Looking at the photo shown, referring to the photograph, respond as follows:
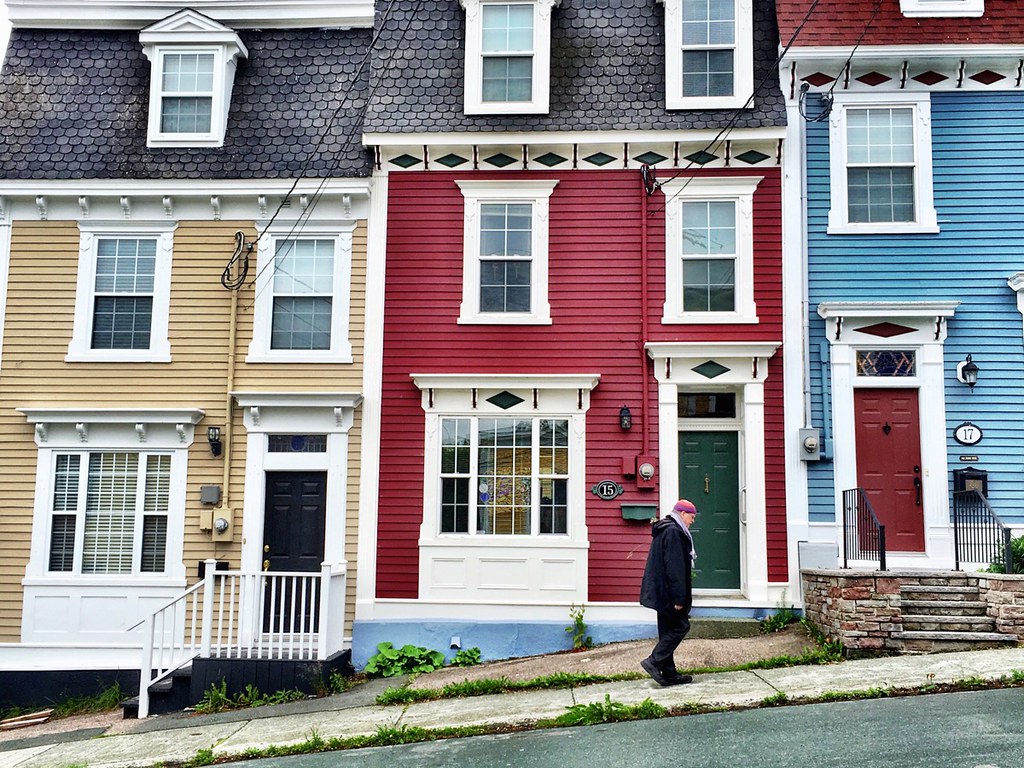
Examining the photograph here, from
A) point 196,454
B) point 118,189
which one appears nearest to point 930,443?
point 196,454

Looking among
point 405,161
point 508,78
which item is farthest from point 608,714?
A: point 508,78

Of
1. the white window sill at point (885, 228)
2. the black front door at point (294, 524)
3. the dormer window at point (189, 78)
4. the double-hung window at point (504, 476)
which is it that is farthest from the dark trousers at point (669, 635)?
the dormer window at point (189, 78)

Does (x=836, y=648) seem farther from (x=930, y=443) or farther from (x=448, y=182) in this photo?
(x=448, y=182)

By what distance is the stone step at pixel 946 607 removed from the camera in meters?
9.81

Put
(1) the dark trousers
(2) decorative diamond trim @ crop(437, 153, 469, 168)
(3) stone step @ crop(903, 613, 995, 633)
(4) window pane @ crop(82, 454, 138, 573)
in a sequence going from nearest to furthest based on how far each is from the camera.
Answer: (1) the dark trousers → (3) stone step @ crop(903, 613, 995, 633) → (4) window pane @ crop(82, 454, 138, 573) → (2) decorative diamond trim @ crop(437, 153, 469, 168)

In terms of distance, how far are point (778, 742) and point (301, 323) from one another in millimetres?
8076

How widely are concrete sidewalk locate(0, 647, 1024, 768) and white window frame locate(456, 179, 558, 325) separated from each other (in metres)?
4.86

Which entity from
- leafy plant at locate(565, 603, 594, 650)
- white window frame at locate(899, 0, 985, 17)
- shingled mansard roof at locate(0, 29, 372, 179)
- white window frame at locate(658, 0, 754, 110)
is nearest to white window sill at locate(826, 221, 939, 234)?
white window frame at locate(658, 0, 754, 110)

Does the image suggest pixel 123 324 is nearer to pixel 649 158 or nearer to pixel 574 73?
pixel 574 73

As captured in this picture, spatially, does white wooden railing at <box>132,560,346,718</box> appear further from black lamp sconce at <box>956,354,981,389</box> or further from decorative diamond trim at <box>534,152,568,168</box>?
black lamp sconce at <box>956,354,981,389</box>

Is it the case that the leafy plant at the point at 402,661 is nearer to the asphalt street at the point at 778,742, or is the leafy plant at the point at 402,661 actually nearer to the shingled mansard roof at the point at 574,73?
the asphalt street at the point at 778,742

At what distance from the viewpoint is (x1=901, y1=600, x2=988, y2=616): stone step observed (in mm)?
9812

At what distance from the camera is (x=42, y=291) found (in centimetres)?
1259

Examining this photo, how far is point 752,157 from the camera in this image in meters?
12.1
